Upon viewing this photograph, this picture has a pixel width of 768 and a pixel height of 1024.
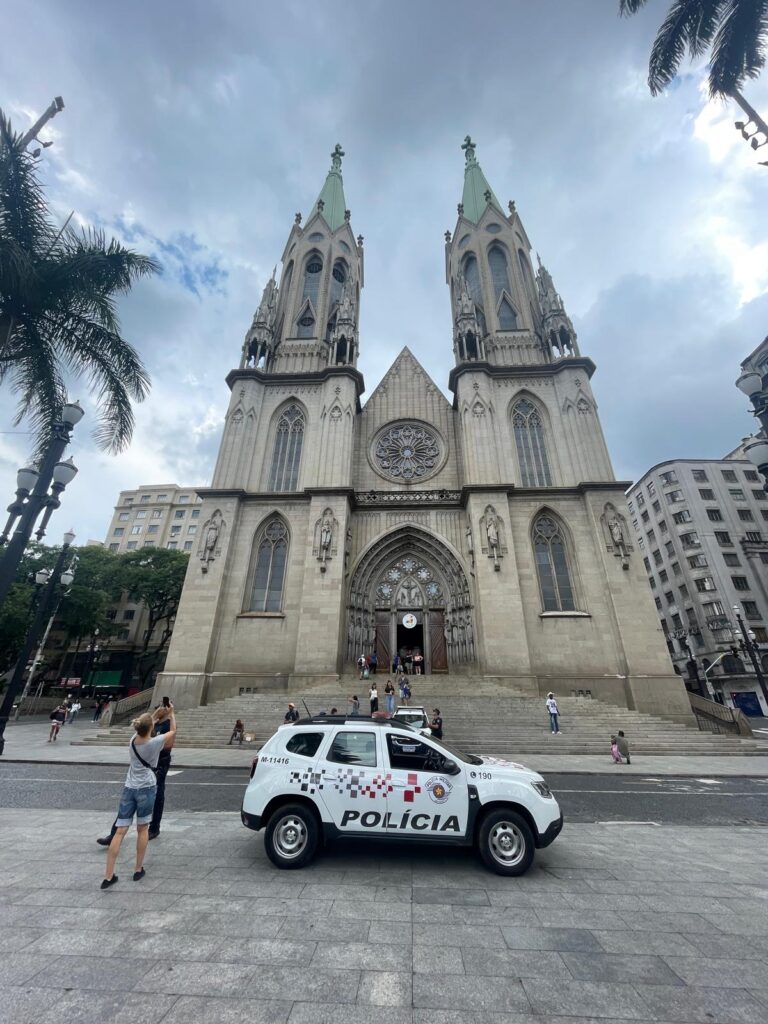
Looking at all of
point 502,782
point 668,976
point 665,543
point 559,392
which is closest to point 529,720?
point 502,782

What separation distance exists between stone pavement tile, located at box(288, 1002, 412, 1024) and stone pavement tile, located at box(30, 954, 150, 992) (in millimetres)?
640

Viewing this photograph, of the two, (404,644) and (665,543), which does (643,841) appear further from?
(665,543)

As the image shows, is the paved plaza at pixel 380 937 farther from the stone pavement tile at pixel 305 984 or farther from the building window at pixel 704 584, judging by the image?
the building window at pixel 704 584

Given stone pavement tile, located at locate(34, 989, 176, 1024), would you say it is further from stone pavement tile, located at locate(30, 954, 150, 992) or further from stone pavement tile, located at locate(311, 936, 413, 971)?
stone pavement tile, located at locate(311, 936, 413, 971)

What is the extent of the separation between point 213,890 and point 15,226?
11.2 metres

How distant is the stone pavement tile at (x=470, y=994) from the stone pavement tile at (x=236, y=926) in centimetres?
110

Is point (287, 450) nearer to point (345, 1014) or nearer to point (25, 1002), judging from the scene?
point (25, 1002)

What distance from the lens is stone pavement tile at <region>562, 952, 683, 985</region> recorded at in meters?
2.78

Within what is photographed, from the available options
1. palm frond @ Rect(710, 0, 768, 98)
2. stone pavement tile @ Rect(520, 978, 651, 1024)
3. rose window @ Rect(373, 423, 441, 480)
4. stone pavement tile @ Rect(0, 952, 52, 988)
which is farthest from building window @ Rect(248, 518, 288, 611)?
palm frond @ Rect(710, 0, 768, 98)

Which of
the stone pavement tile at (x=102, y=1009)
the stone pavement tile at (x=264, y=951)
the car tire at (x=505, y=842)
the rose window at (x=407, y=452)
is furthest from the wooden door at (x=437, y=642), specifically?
the stone pavement tile at (x=102, y=1009)

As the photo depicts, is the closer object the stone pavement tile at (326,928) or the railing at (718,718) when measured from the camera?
the stone pavement tile at (326,928)

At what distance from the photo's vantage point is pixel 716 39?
971 cm

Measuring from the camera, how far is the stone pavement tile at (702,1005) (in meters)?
2.45

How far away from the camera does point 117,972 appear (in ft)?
9.10
